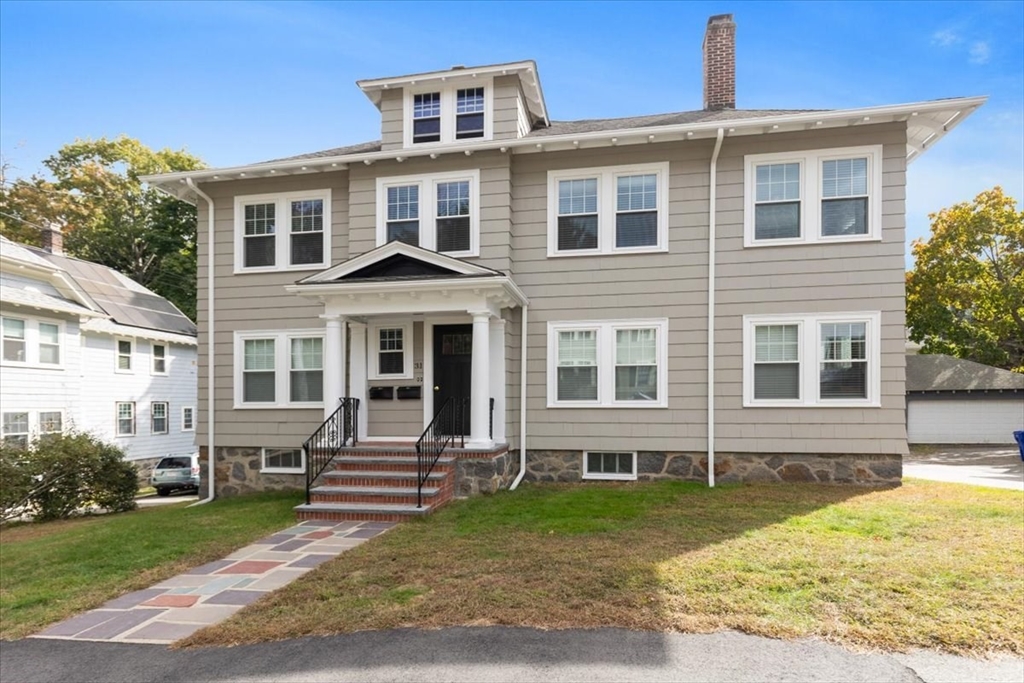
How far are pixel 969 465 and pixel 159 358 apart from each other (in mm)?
25443

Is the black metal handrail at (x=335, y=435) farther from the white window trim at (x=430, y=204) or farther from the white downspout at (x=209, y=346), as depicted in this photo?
the white window trim at (x=430, y=204)

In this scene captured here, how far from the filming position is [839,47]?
10.8 meters

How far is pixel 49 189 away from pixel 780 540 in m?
36.2

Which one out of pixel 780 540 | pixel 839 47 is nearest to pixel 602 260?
pixel 780 540

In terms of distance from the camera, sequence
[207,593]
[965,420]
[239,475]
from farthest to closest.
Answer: [965,420]
[239,475]
[207,593]

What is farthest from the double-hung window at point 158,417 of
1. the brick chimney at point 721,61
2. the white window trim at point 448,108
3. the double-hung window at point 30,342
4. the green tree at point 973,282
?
the green tree at point 973,282

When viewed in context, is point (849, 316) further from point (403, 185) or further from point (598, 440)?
point (403, 185)

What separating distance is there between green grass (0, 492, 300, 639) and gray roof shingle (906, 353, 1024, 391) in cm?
2017

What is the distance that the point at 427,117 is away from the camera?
35.2 ft

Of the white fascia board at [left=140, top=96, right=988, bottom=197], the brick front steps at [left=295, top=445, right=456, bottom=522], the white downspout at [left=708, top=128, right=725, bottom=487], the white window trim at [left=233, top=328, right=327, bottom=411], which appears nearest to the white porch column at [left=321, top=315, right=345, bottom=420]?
the brick front steps at [left=295, top=445, right=456, bottom=522]

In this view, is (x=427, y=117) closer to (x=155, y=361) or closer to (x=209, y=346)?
(x=209, y=346)

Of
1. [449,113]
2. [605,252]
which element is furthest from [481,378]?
[449,113]

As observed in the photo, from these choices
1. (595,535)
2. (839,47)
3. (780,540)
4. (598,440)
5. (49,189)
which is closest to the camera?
(780,540)

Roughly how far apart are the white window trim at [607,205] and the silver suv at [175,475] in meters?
14.3
